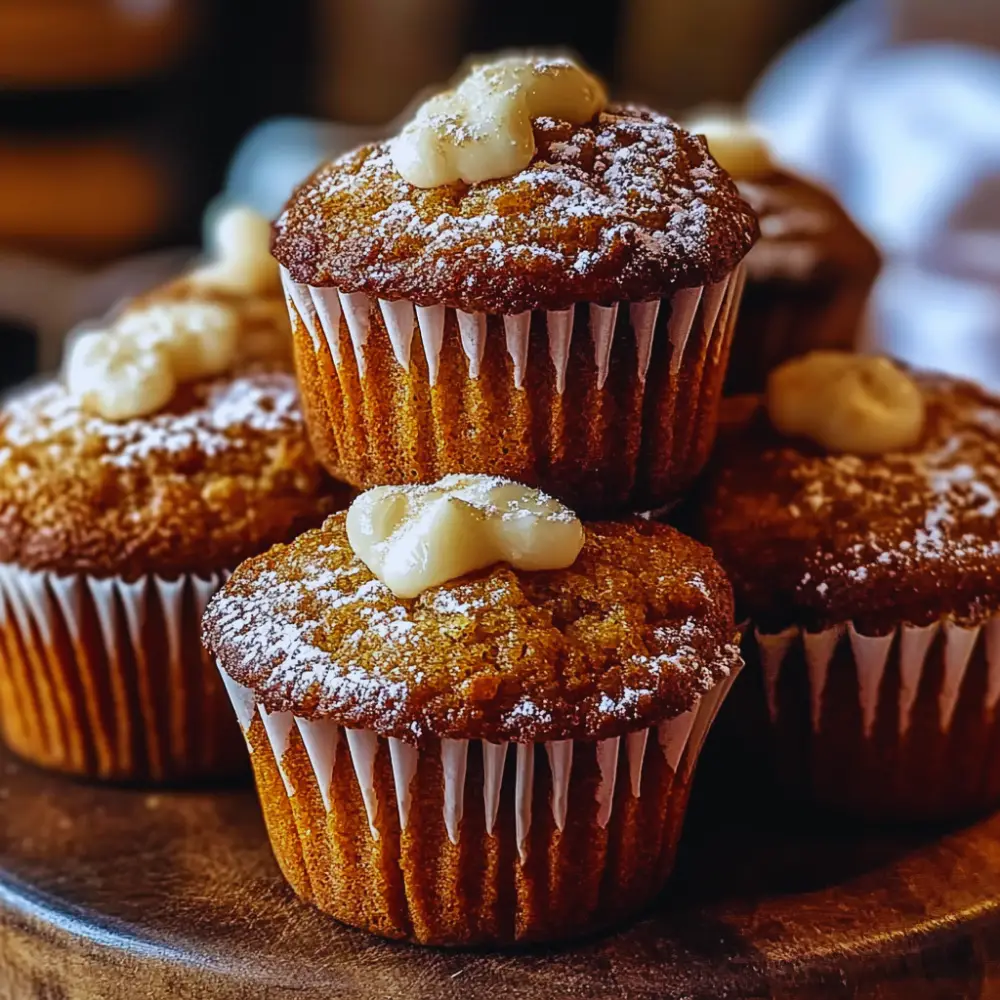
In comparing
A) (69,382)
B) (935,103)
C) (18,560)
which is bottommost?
(935,103)

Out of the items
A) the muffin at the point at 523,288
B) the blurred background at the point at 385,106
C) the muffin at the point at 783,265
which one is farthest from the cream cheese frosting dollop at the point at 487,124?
the blurred background at the point at 385,106

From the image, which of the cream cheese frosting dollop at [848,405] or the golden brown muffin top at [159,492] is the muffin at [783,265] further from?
the golden brown muffin top at [159,492]

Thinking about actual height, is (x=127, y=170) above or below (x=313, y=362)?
below

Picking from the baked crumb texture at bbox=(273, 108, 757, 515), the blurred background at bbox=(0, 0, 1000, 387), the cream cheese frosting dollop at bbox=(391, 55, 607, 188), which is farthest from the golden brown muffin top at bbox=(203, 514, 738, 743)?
the blurred background at bbox=(0, 0, 1000, 387)

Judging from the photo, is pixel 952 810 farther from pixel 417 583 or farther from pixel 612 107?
pixel 612 107

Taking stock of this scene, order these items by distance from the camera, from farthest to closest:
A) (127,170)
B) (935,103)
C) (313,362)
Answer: (127,170)
(935,103)
(313,362)

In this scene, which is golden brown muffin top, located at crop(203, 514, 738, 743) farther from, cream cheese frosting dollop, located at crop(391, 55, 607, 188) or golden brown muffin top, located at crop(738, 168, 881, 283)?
golden brown muffin top, located at crop(738, 168, 881, 283)

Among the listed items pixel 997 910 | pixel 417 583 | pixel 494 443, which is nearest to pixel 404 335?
pixel 494 443
